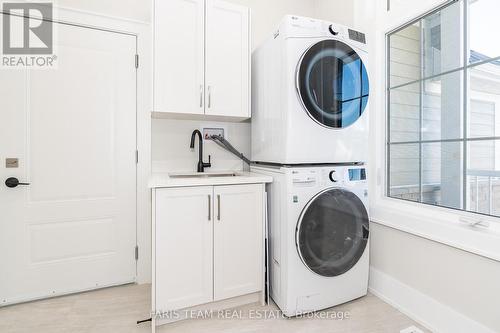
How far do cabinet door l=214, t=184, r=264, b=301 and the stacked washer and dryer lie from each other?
0.42ft

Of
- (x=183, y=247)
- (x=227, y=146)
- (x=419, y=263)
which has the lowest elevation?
(x=419, y=263)

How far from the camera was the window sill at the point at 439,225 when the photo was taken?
131cm

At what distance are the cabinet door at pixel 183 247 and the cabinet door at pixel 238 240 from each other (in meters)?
0.06

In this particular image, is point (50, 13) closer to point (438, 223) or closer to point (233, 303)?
point (233, 303)

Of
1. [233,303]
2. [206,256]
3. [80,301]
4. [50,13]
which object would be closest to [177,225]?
[206,256]

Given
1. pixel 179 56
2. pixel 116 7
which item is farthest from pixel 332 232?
pixel 116 7

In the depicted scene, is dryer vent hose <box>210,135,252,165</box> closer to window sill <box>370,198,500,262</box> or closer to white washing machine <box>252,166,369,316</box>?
white washing machine <box>252,166,369,316</box>

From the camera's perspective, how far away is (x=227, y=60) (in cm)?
192

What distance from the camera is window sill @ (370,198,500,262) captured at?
4.31ft

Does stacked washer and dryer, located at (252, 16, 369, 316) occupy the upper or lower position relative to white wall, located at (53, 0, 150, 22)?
lower

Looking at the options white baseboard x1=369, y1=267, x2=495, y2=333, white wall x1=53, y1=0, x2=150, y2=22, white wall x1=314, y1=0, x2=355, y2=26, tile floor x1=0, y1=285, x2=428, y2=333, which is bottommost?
tile floor x1=0, y1=285, x2=428, y2=333

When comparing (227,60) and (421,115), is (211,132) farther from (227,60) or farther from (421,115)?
(421,115)

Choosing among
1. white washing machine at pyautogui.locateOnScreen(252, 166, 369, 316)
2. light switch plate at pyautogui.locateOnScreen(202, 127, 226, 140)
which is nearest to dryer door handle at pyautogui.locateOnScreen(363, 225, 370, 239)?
white washing machine at pyautogui.locateOnScreen(252, 166, 369, 316)

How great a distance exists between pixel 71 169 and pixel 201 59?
131cm
